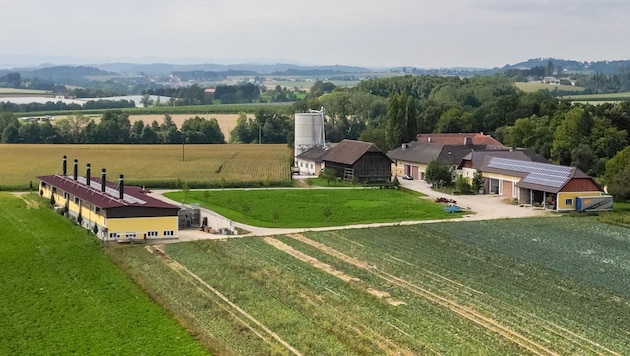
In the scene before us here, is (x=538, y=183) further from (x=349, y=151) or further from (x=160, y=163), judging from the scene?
(x=160, y=163)

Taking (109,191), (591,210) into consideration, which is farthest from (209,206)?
(591,210)

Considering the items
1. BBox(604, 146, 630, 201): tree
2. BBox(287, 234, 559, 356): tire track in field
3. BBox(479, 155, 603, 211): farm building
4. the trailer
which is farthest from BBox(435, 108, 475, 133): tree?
BBox(287, 234, 559, 356): tire track in field

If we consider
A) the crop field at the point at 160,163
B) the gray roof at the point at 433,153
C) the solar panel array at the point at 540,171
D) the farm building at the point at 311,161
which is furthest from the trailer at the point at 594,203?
the farm building at the point at 311,161

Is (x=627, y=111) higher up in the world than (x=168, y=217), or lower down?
higher up

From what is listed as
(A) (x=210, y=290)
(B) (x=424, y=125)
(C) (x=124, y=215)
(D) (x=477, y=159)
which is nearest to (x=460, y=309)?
(A) (x=210, y=290)

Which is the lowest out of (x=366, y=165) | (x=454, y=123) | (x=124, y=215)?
(x=124, y=215)

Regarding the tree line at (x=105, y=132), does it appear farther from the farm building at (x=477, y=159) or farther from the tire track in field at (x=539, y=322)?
the tire track in field at (x=539, y=322)

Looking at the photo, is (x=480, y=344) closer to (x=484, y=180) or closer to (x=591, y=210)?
(x=591, y=210)
